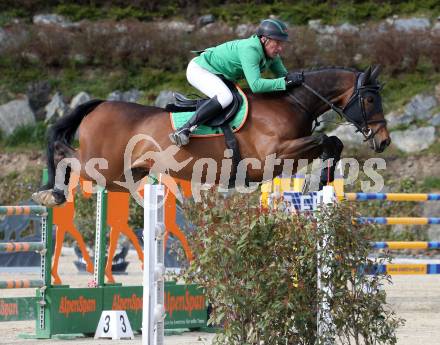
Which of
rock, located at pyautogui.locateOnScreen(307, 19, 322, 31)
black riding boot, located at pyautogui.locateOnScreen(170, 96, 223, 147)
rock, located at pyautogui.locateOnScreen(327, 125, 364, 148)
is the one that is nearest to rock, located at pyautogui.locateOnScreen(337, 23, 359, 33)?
rock, located at pyautogui.locateOnScreen(307, 19, 322, 31)

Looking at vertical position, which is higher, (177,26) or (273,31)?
(177,26)

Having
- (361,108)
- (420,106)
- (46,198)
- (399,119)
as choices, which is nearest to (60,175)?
(46,198)

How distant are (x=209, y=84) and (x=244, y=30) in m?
13.6

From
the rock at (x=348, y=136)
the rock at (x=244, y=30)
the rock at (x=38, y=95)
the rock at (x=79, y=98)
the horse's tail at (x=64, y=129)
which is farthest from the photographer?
the rock at (x=244, y=30)

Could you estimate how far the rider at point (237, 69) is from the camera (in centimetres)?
685

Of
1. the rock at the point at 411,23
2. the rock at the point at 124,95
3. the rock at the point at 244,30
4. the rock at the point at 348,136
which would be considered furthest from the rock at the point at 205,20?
the rock at the point at 348,136

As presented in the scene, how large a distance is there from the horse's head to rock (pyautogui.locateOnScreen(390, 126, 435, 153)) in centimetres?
999

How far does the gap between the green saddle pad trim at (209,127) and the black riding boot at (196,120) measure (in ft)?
0.35

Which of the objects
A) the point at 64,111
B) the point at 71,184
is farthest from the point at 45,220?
the point at 64,111

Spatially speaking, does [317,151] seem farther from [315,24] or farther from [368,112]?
[315,24]

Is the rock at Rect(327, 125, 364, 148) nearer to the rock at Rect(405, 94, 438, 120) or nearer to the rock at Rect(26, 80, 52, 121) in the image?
the rock at Rect(405, 94, 438, 120)

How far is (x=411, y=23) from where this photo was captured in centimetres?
1972

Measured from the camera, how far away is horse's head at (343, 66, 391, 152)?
705 centimetres

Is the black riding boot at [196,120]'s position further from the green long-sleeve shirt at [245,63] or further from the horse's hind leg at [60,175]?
the horse's hind leg at [60,175]
